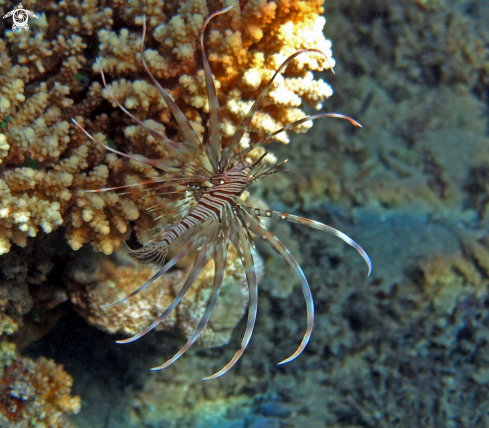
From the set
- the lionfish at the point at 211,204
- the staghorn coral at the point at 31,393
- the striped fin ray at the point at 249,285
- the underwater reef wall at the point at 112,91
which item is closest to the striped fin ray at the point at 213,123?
the lionfish at the point at 211,204

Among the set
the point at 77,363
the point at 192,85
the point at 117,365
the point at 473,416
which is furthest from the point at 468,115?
the point at 77,363

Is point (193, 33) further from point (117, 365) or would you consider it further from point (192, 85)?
point (117, 365)

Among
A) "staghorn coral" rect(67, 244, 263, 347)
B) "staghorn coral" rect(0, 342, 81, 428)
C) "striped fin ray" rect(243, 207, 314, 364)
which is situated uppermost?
"striped fin ray" rect(243, 207, 314, 364)

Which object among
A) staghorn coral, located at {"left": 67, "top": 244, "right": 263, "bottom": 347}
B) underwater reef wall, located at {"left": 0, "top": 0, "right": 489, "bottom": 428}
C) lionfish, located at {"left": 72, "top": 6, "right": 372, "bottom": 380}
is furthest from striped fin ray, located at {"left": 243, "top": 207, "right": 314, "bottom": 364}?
underwater reef wall, located at {"left": 0, "top": 0, "right": 489, "bottom": 428}

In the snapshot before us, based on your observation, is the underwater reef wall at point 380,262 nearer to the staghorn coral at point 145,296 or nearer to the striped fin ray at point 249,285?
the staghorn coral at point 145,296

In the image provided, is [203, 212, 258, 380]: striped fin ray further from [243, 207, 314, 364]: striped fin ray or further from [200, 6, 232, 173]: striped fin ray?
[200, 6, 232, 173]: striped fin ray
